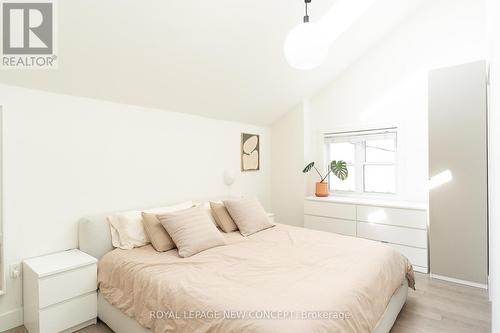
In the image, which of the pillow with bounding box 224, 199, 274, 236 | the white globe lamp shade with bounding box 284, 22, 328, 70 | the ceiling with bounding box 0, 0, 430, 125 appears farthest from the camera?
the pillow with bounding box 224, 199, 274, 236

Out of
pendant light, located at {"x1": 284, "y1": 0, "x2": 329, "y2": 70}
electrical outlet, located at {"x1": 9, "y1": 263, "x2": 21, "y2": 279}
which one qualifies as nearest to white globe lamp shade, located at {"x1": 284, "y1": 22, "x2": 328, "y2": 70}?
pendant light, located at {"x1": 284, "y1": 0, "x2": 329, "y2": 70}

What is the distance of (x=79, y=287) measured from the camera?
2.05 meters

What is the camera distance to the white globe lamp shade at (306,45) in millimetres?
1855

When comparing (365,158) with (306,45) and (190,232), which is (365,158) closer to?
(306,45)

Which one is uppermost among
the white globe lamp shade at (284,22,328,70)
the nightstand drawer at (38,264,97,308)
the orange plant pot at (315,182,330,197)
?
the white globe lamp shade at (284,22,328,70)

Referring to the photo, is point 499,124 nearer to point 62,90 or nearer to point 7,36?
point 7,36

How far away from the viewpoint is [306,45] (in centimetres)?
186

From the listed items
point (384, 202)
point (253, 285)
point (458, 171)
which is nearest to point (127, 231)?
point (253, 285)

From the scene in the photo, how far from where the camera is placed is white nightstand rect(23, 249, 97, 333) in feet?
6.18

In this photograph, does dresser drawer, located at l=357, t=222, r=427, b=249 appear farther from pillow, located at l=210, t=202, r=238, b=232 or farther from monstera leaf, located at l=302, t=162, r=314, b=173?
pillow, located at l=210, t=202, r=238, b=232

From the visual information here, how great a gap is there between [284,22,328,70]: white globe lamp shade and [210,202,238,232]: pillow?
1.72m

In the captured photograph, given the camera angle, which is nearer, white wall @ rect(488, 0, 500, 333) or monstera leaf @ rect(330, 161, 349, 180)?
white wall @ rect(488, 0, 500, 333)

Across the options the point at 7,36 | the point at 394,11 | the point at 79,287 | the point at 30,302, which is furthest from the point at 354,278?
the point at 394,11

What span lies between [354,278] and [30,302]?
7.63 feet
